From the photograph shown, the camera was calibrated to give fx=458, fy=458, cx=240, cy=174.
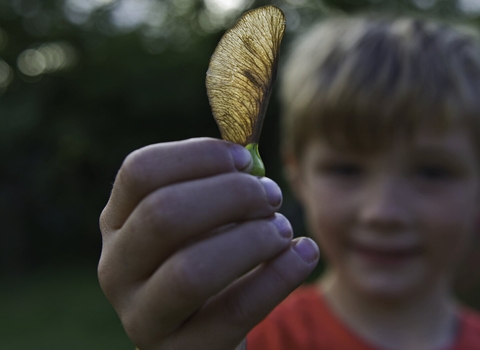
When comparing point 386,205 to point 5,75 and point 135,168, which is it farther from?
point 5,75

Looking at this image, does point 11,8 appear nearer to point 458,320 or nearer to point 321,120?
point 321,120

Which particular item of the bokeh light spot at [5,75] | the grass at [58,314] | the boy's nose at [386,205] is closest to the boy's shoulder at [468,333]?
the boy's nose at [386,205]

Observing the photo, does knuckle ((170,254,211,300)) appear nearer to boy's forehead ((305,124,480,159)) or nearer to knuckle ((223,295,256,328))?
knuckle ((223,295,256,328))

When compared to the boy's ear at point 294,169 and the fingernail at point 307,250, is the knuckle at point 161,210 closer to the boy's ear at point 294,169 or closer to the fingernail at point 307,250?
the fingernail at point 307,250

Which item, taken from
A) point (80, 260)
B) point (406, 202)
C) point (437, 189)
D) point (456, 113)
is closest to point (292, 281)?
point (406, 202)

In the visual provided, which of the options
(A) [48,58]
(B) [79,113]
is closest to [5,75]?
(A) [48,58]

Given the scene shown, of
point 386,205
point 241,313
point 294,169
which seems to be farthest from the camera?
point 294,169

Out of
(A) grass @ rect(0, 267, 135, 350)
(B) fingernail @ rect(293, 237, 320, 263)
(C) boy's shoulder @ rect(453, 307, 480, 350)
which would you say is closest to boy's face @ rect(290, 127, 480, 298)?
(C) boy's shoulder @ rect(453, 307, 480, 350)

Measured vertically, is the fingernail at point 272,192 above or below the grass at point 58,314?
above
